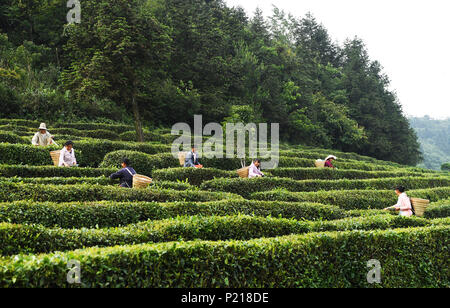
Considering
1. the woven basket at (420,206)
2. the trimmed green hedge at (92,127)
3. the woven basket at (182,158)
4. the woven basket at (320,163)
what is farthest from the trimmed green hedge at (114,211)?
the trimmed green hedge at (92,127)

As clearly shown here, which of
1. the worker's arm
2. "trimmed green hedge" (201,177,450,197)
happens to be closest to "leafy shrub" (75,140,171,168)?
the worker's arm

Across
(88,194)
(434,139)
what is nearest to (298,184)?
(88,194)

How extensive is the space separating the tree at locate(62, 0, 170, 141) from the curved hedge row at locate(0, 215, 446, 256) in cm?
1305

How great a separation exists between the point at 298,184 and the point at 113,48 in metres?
11.6

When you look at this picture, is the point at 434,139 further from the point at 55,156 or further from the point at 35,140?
the point at 55,156

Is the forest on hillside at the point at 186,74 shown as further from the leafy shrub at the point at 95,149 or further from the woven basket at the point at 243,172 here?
the woven basket at the point at 243,172

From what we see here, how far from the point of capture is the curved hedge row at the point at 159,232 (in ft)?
18.0

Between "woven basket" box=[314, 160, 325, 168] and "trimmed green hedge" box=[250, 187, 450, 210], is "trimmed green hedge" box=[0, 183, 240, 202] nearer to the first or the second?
"trimmed green hedge" box=[250, 187, 450, 210]

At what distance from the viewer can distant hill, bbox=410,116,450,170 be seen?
10042cm

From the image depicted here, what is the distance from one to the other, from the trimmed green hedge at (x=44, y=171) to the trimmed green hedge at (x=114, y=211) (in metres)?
4.40

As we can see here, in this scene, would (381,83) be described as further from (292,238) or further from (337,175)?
(292,238)

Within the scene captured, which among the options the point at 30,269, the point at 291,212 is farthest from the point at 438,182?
the point at 30,269

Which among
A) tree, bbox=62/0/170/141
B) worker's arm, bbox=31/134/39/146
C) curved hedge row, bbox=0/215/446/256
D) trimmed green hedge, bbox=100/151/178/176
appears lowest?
curved hedge row, bbox=0/215/446/256
